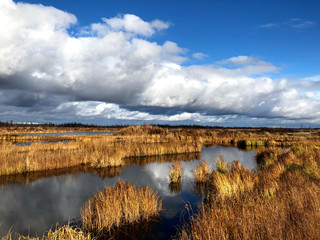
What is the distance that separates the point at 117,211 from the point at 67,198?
16.8ft

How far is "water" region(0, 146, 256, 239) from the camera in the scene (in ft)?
27.9

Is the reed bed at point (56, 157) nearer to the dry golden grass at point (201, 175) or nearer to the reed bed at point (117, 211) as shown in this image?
the dry golden grass at point (201, 175)

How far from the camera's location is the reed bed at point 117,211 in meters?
7.48

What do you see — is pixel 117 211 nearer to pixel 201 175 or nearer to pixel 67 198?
pixel 67 198

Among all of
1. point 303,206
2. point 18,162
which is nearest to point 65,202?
point 18,162

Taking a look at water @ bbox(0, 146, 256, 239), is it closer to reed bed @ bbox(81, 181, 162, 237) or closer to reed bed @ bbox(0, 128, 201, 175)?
reed bed @ bbox(81, 181, 162, 237)

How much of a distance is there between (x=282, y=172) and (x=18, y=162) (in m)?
17.9

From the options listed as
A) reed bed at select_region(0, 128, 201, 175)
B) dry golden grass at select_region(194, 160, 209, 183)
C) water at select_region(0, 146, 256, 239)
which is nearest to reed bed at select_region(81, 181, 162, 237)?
water at select_region(0, 146, 256, 239)

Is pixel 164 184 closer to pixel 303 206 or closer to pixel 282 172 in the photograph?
pixel 282 172

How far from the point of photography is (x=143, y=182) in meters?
14.4

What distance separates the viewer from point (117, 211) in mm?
7832

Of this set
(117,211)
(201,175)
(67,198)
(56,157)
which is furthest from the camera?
(56,157)

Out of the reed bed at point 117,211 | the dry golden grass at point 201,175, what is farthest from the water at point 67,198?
the reed bed at point 117,211

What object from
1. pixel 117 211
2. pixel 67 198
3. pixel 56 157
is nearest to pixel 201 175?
pixel 117 211
